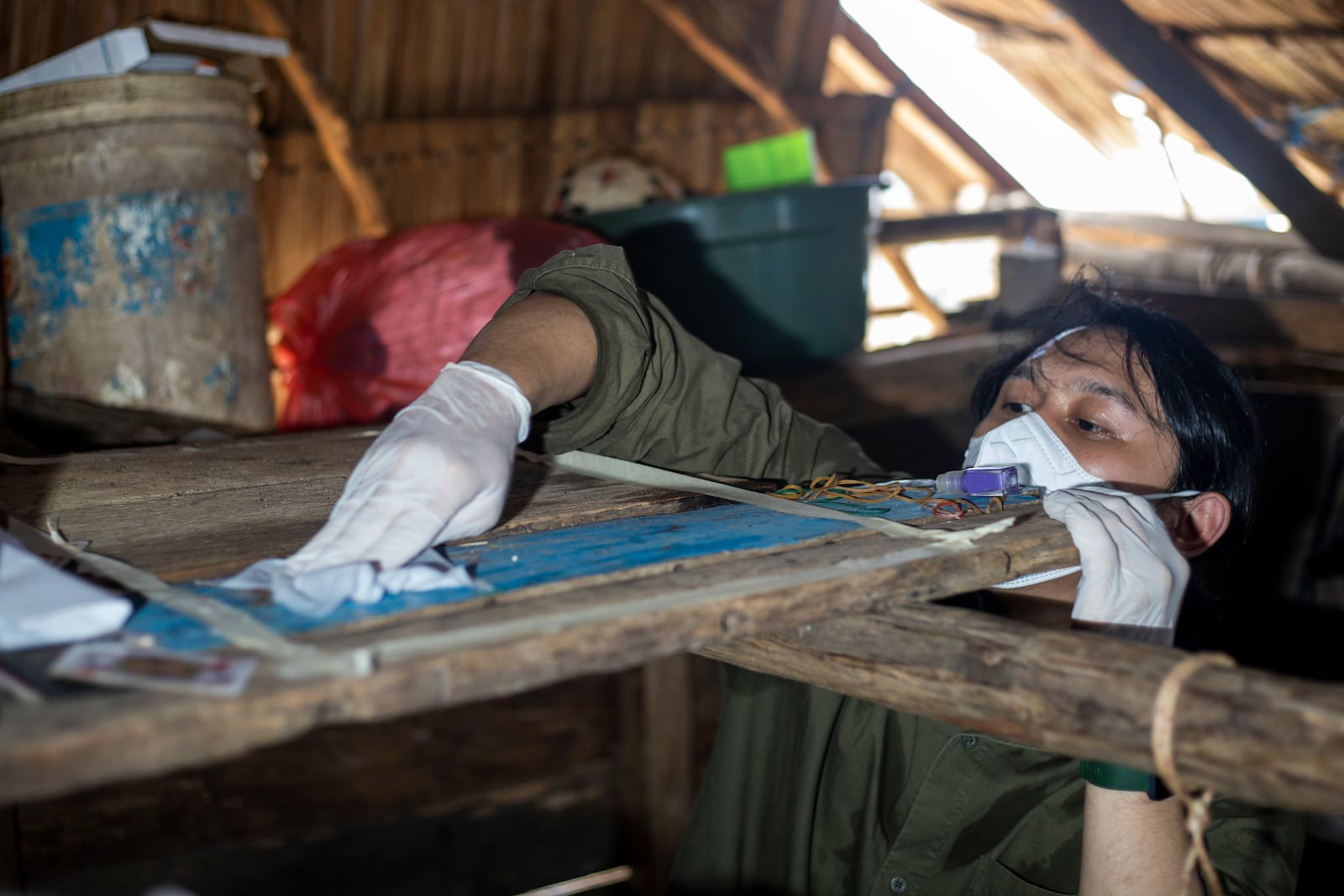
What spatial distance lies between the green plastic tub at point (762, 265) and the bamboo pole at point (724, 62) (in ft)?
7.20

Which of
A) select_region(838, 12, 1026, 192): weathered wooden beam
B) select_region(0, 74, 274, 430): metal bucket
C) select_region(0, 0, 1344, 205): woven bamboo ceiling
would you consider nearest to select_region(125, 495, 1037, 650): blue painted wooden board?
select_region(0, 74, 274, 430): metal bucket

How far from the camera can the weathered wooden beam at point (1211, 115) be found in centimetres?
330

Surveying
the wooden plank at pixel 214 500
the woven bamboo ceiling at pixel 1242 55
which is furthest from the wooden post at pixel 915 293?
the wooden plank at pixel 214 500

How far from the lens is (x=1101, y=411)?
172cm

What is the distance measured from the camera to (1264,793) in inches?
33.5

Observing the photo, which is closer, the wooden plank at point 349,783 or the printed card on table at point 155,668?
the printed card on table at point 155,668

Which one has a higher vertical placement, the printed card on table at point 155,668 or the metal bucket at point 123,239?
the metal bucket at point 123,239

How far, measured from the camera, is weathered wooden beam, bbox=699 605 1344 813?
83cm

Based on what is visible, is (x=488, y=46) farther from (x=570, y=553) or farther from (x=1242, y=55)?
(x=570, y=553)

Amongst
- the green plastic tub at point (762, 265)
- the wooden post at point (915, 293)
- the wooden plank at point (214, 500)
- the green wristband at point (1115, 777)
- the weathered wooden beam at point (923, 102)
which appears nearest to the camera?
the wooden plank at point (214, 500)

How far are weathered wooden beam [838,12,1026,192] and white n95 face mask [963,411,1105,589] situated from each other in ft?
16.1

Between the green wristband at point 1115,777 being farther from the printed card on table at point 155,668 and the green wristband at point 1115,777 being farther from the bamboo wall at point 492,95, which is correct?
the bamboo wall at point 492,95

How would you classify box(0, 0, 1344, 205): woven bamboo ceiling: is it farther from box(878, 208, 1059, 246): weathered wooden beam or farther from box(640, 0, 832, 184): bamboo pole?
box(878, 208, 1059, 246): weathered wooden beam

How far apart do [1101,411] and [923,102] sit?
17.0 ft
